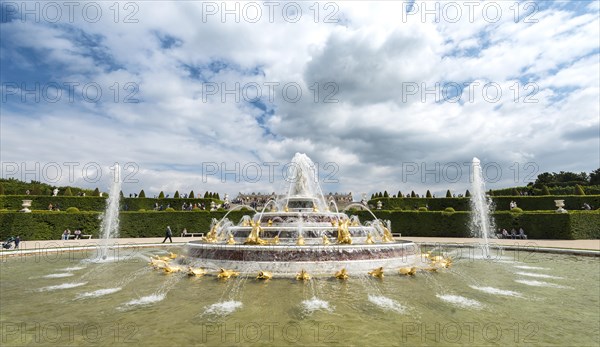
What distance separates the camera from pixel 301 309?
8.53 m

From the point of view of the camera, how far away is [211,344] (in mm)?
6297

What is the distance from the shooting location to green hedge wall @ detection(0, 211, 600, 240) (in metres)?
29.2

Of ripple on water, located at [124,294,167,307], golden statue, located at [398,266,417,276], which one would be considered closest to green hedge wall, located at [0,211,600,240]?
golden statue, located at [398,266,417,276]

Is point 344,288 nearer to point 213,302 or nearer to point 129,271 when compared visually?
point 213,302

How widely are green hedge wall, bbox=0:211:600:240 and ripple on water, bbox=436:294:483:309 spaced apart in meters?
26.4

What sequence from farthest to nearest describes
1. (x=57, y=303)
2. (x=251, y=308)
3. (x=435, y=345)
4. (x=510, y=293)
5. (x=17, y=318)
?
1. (x=510, y=293)
2. (x=57, y=303)
3. (x=251, y=308)
4. (x=17, y=318)
5. (x=435, y=345)

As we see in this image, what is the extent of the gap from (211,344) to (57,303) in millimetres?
5975

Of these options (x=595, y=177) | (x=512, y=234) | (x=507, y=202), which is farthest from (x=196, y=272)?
(x=595, y=177)

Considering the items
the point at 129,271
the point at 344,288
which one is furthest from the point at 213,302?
the point at 129,271

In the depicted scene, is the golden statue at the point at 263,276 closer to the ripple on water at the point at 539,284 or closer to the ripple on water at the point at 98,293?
the ripple on water at the point at 98,293

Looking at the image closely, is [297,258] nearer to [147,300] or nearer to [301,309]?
[301,309]

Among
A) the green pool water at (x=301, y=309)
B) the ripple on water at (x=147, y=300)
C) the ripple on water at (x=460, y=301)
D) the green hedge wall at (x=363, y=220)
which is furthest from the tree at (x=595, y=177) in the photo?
the ripple on water at (x=147, y=300)

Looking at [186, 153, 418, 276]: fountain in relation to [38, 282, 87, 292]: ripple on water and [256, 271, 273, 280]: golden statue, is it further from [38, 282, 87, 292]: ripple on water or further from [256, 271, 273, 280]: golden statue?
[38, 282, 87, 292]: ripple on water

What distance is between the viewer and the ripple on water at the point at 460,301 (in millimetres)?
9008
